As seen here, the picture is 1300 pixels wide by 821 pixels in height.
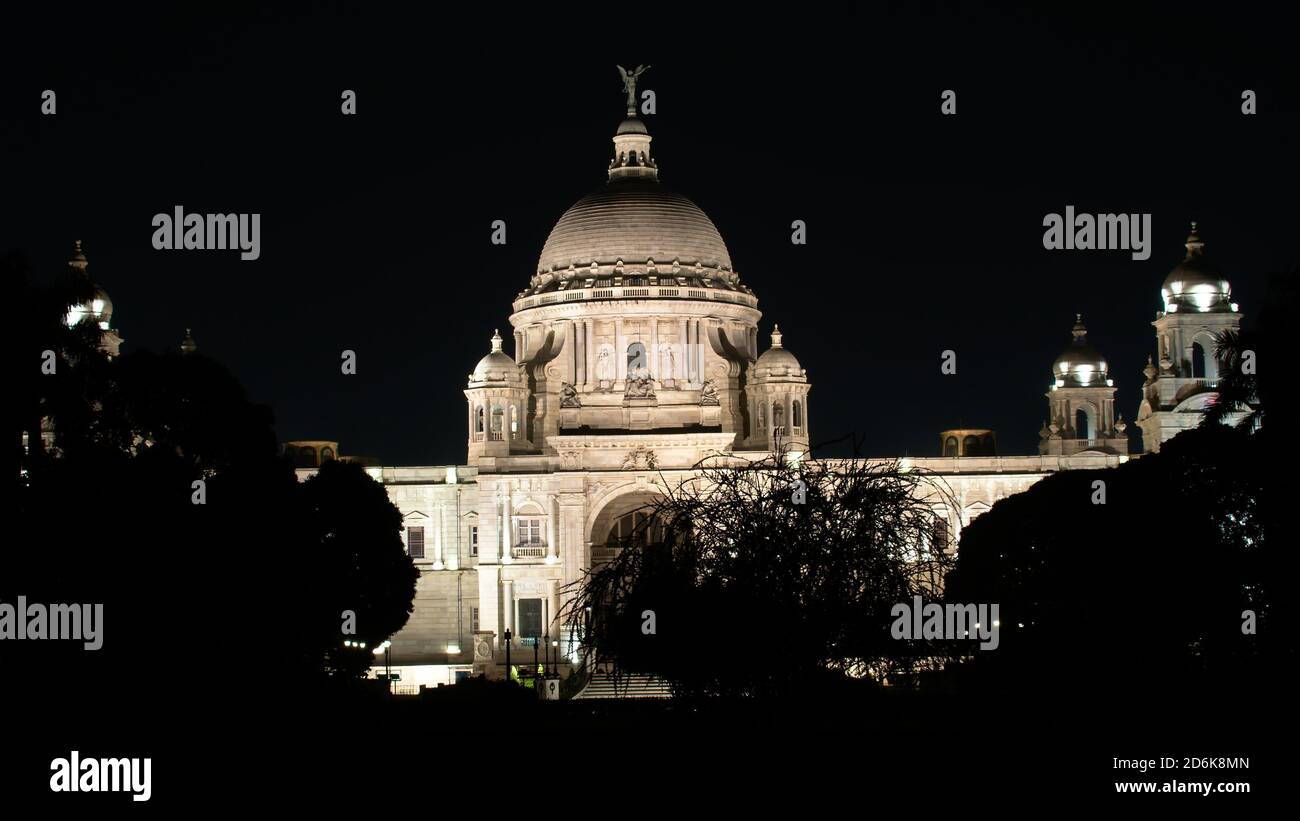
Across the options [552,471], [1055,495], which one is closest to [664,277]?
[552,471]

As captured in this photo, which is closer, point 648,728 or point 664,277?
point 648,728

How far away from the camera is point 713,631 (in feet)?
209

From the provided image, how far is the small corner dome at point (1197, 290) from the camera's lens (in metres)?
137

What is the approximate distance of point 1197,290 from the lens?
451ft

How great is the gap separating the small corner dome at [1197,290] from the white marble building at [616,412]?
0.32 feet

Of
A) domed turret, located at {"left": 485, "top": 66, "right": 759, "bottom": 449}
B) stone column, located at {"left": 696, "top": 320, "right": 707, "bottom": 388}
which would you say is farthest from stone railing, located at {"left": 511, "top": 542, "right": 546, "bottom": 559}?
stone column, located at {"left": 696, "top": 320, "right": 707, "bottom": 388}

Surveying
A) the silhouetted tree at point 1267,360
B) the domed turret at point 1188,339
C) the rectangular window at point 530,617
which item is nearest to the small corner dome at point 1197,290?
the domed turret at point 1188,339

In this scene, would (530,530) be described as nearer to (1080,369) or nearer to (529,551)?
(529,551)

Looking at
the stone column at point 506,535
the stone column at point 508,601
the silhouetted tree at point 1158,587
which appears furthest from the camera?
the stone column at point 506,535

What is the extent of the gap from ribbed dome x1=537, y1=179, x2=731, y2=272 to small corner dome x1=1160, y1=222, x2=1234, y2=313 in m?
25.8
